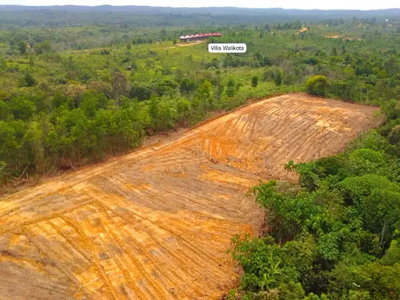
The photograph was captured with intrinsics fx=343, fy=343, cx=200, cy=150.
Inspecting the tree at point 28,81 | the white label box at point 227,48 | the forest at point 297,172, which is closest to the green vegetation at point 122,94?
the forest at point 297,172

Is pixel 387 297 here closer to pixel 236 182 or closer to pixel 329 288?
pixel 329 288

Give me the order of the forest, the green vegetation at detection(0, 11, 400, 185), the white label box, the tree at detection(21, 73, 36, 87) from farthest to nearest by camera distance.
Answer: the white label box → the tree at detection(21, 73, 36, 87) → the green vegetation at detection(0, 11, 400, 185) → the forest

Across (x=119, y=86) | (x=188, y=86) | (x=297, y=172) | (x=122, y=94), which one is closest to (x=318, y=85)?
(x=188, y=86)

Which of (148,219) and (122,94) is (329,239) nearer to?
(148,219)

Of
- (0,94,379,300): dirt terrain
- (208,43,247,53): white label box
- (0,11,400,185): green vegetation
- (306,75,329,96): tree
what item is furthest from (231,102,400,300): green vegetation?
(208,43,247,53): white label box

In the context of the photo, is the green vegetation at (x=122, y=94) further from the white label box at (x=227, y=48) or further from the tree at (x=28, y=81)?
the white label box at (x=227, y=48)

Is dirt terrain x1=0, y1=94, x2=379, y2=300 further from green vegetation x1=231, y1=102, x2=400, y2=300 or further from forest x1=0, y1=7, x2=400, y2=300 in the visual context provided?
green vegetation x1=231, y1=102, x2=400, y2=300

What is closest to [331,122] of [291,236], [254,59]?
[291,236]
